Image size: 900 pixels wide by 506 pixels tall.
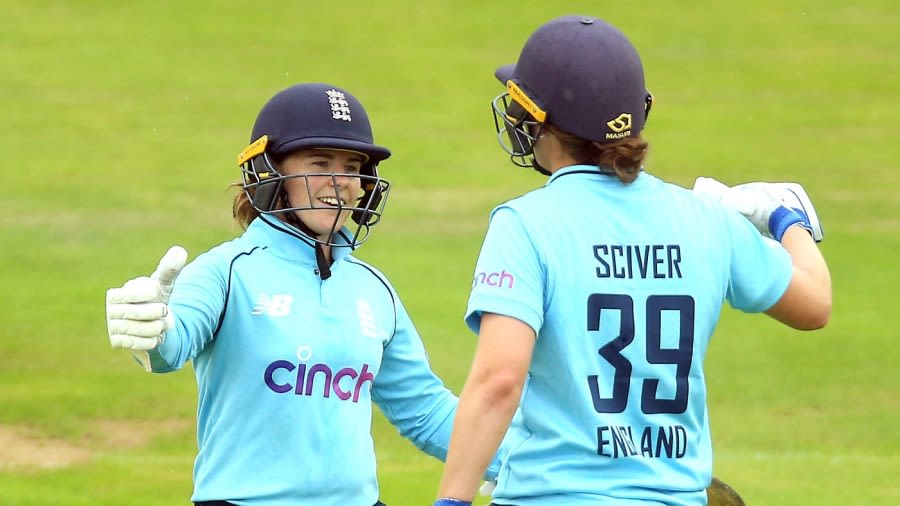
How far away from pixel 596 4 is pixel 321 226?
21647 millimetres

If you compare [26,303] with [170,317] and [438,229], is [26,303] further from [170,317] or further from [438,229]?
[170,317]

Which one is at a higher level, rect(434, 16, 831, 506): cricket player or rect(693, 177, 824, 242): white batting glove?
rect(693, 177, 824, 242): white batting glove

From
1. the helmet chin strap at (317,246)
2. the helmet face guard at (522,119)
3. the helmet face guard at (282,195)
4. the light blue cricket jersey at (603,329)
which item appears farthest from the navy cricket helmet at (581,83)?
the helmet chin strap at (317,246)

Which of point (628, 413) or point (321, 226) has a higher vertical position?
point (321, 226)

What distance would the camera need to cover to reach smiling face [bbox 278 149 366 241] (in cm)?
415

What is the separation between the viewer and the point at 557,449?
325 cm

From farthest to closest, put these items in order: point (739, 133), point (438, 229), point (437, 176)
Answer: point (739, 133)
point (437, 176)
point (438, 229)

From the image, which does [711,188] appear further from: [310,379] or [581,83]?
[310,379]

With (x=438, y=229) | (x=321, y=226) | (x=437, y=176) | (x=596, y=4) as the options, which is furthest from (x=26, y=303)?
(x=596, y=4)

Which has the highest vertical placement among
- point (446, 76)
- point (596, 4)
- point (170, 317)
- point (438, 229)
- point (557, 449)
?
point (596, 4)

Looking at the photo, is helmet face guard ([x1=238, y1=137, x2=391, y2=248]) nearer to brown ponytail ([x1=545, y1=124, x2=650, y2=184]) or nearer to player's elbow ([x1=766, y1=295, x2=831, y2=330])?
brown ponytail ([x1=545, y1=124, x2=650, y2=184])

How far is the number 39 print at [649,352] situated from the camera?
322 centimetres

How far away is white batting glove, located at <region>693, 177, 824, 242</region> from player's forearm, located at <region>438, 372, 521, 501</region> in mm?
871

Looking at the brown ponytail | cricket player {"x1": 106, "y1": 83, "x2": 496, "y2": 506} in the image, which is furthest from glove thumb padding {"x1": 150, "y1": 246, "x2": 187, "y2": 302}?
the brown ponytail
